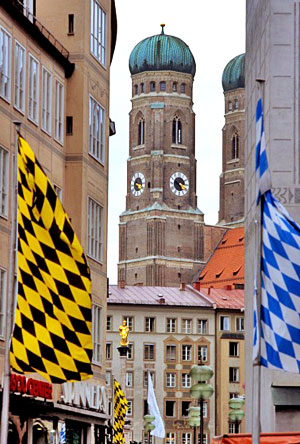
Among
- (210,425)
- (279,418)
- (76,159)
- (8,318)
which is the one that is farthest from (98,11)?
(210,425)

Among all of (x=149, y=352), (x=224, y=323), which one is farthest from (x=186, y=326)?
(x=149, y=352)

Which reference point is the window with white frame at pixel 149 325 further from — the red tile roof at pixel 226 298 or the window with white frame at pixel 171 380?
the red tile roof at pixel 226 298

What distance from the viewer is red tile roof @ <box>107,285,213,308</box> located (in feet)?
465

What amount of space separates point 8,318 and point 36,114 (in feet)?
81.9

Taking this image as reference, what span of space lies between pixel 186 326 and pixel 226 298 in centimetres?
764

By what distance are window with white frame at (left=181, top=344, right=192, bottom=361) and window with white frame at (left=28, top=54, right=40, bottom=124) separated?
3891 inches

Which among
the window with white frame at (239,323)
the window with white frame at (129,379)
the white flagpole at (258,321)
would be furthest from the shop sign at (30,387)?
the window with white frame at (239,323)

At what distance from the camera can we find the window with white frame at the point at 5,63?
38156 millimetres

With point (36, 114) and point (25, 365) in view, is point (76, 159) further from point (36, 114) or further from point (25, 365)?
point (25, 365)

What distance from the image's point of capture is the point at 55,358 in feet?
57.7

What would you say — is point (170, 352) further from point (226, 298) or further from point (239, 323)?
point (226, 298)

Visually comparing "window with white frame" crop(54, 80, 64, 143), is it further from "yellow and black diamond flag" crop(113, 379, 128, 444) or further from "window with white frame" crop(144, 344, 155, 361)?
"window with white frame" crop(144, 344, 155, 361)

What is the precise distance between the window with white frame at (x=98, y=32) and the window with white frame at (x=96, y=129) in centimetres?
168

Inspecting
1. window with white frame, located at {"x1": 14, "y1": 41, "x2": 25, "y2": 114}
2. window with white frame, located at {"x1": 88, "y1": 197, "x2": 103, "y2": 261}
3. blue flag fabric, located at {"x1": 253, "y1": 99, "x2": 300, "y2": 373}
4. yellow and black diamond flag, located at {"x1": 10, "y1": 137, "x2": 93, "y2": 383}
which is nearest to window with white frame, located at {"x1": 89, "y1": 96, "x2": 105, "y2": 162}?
window with white frame, located at {"x1": 88, "y1": 197, "x2": 103, "y2": 261}
